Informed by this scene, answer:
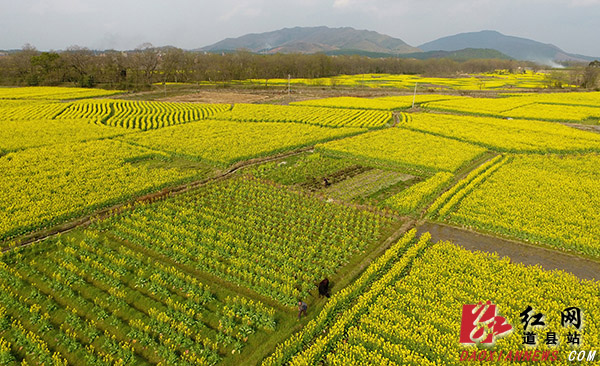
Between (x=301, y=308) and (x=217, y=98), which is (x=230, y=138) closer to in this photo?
(x=301, y=308)

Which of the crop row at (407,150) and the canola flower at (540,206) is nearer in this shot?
the canola flower at (540,206)

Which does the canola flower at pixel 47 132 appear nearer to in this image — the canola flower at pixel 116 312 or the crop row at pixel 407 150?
the canola flower at pixel 116 312

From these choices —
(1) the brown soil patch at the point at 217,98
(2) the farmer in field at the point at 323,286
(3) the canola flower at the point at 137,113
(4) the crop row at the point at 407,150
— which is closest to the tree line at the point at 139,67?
(1) the brown soil patch at the point at 217,98

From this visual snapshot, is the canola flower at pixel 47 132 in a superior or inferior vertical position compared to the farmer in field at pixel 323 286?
superior

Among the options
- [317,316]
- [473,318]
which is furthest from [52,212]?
[473,318]

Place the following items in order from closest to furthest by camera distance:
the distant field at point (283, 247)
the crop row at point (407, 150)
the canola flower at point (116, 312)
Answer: the canola flower at point (116, 312), the distant field at point (283, 247), the crop row at point (407, 150)

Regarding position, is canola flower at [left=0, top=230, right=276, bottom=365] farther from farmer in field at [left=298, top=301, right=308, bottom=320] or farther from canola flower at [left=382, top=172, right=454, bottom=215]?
canola flower at [left=382, top=172, right=454, bottom=215]

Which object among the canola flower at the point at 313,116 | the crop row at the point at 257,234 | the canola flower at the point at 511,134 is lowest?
the crop row at the point at 257,234

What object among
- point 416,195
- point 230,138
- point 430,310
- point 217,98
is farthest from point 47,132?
point 430,310

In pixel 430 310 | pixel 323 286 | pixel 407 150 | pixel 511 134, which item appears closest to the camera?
pixel 430 310
